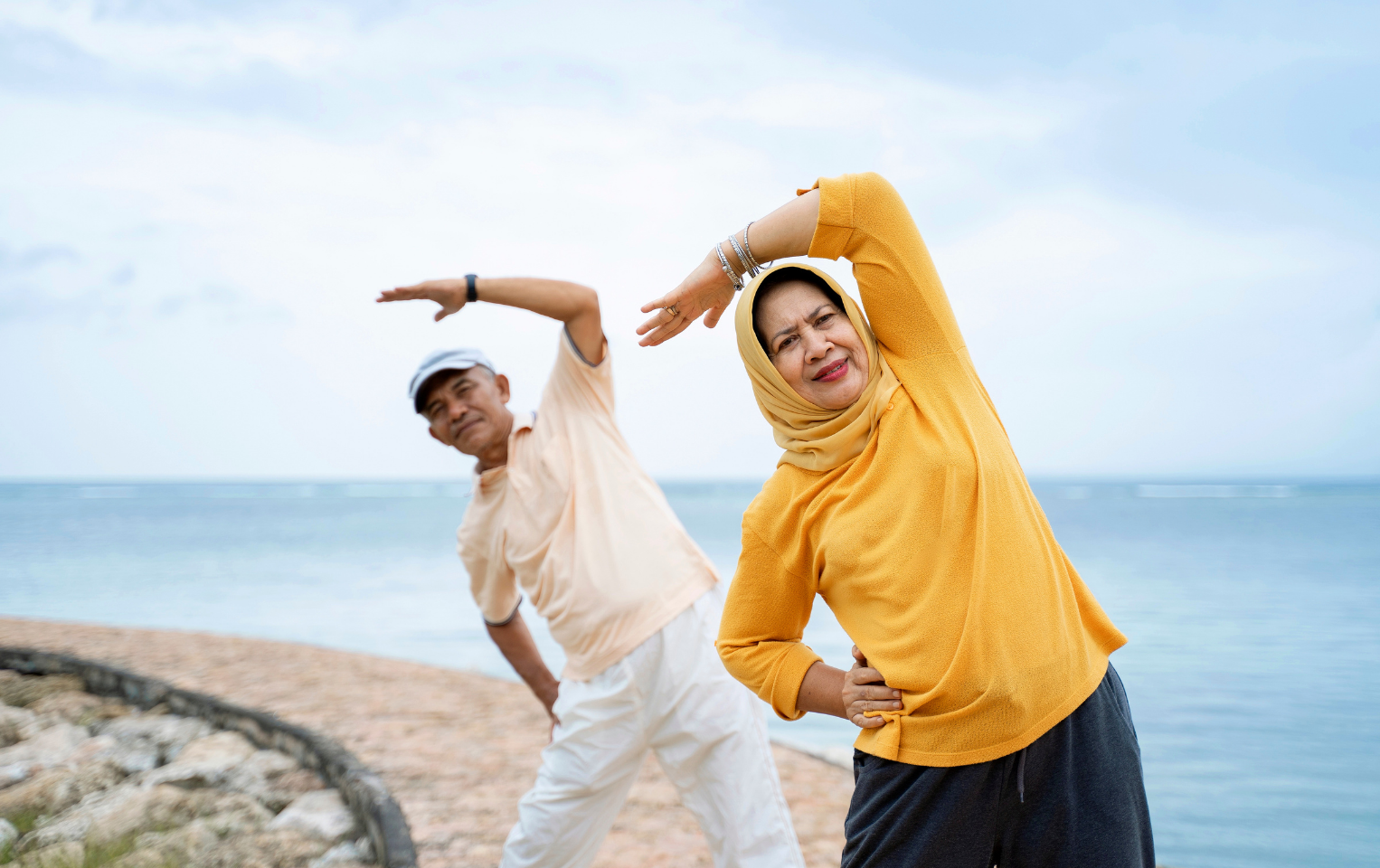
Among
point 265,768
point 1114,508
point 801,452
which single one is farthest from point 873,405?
point 1114,508

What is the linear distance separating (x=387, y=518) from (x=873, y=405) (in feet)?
134

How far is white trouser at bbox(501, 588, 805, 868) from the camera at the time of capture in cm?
269

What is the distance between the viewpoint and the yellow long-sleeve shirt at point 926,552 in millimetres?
1560

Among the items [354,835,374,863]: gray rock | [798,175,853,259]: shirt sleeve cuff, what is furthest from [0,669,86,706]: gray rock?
[798,175,853,259]: shirt sleeve cuff

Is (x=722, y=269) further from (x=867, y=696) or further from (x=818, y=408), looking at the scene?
(x=867, y=696)

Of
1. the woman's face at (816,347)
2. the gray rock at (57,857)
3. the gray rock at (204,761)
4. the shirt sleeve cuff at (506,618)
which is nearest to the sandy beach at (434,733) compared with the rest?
the gray rock at (204,761)

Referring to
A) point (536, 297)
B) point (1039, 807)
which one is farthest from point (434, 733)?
point (1039, 807)

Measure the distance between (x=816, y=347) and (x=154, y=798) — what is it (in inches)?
143

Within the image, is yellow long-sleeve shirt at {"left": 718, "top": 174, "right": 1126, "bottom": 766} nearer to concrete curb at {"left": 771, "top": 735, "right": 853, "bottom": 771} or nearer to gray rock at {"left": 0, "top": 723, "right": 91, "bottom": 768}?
concrete curb at {"left": 771, "top": 735, "right": 853, "bottom": 771}

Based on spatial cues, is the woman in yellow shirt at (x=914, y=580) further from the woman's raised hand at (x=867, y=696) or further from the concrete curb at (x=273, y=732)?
the concrete curb at (x=273, y=732)

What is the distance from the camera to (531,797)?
279 centimetres

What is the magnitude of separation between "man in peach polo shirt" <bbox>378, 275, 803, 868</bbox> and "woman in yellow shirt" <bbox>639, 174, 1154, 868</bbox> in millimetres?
939

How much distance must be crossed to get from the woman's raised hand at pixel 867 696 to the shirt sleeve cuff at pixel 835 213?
0.79 m

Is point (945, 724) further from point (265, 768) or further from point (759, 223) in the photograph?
point (265, 768)
